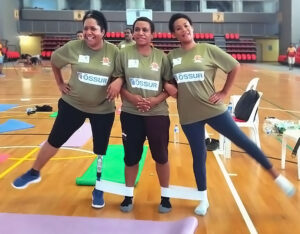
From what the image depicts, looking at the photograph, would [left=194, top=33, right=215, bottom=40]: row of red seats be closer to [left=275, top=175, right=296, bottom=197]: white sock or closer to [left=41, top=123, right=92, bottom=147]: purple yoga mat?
[left=41, top=123, right=92, bottom=147]: purple yoga mat

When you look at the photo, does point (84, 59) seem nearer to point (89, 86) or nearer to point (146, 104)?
point (89, 86)

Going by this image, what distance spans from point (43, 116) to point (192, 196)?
4719 mm

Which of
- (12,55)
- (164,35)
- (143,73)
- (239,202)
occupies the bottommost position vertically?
(239,202)

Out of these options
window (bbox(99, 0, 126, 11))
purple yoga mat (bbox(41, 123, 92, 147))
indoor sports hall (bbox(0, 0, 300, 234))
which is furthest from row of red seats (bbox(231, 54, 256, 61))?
purple yoga mat (bbox(41, 123, 92, 147))

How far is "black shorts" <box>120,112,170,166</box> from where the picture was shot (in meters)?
2.84

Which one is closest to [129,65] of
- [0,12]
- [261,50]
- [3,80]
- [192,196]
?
[192,196]

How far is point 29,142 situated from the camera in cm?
529

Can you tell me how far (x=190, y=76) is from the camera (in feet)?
8.97

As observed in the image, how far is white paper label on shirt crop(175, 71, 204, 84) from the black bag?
2025 millimetres

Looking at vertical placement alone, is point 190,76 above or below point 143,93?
above

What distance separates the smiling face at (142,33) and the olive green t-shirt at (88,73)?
240 mm

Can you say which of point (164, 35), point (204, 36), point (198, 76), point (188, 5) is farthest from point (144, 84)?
point (188, 5)

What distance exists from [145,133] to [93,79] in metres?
0.56

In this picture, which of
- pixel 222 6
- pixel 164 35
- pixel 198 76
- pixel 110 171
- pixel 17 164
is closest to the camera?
pixel 198 76
